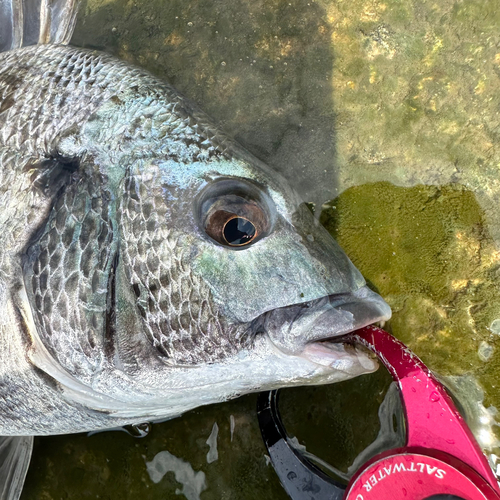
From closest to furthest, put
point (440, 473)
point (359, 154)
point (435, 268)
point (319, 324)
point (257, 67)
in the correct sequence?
point (319, 324), point (440, 473), point (435, 268), point (359, 154), point (257, 67)

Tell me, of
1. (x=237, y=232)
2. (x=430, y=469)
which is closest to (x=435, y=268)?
(x=430, y=469)

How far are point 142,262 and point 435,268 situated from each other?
4.02 feet

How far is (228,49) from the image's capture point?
2.11 metres

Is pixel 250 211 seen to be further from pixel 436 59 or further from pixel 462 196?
pixel 436 59

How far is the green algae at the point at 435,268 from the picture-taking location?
1818mm

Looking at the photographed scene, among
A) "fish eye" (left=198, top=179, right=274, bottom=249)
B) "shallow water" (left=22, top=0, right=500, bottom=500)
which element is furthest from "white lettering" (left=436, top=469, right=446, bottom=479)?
"fish eye" (left=198, top=179, right=274, bottom=249)

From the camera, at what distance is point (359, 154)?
1.97m

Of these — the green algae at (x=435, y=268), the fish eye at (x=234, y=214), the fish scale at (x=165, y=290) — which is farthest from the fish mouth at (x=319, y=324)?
the green algae at (x=435, y=268)

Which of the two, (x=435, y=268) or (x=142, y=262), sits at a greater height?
(x=142, y=262)

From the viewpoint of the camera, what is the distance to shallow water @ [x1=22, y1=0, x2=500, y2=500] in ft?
6.02

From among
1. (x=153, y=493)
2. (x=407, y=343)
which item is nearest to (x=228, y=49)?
(x=407, y=343)

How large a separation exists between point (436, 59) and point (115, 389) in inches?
72.1

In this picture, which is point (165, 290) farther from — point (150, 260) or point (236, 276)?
point (236, 276)

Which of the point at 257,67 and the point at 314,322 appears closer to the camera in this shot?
the point at 314,322
